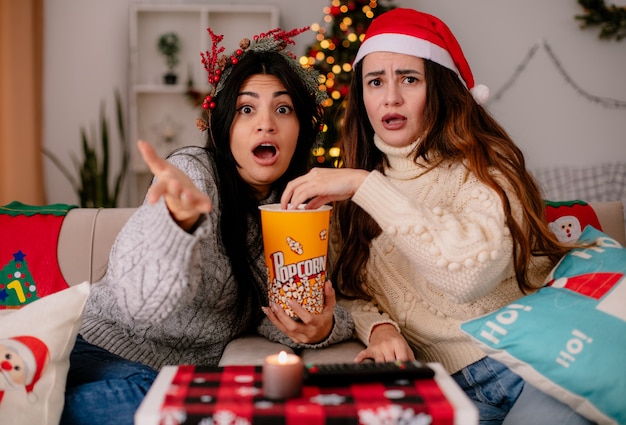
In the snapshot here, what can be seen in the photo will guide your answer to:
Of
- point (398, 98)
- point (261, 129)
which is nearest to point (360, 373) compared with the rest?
point (261, 129)

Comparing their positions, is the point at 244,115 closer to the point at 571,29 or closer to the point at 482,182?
the point at 482,182

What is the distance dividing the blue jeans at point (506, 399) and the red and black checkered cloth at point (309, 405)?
0.47 metres

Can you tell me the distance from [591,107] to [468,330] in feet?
13.6

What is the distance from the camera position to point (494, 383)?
1.50 metres

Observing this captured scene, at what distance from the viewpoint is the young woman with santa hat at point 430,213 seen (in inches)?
54.1

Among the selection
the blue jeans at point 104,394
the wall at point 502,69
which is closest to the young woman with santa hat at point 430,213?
the blue jeans at point 104,394

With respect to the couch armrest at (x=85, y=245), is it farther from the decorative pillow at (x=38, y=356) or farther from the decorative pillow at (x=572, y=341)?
the decorative pillow at (x=572, y=341)

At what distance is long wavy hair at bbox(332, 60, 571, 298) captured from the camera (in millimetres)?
1562

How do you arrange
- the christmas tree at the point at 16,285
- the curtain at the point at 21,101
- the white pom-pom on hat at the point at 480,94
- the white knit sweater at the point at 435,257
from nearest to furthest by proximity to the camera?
the white knit sweater at the point at 435,257 → the white pom-pom on hat at the point at 480,94 → the christmas tree at the point at 16,285 → the curtain at the point at 21,101

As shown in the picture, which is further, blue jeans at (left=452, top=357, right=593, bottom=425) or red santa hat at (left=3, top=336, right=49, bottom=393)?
blue jeans at (left=452, top=357, right=593, bottom=425)

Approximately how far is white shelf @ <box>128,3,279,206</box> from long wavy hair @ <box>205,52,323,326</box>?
286cm

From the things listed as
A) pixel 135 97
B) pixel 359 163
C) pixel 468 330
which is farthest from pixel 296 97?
pixel 135 97

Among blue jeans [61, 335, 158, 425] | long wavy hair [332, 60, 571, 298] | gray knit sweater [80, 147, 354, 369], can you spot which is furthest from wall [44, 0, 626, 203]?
blue jeans [61, 335, 158, 425]

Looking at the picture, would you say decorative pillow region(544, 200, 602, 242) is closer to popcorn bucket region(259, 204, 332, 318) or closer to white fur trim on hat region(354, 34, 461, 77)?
white fur trim on hat region(354, 34, 461, 77)
